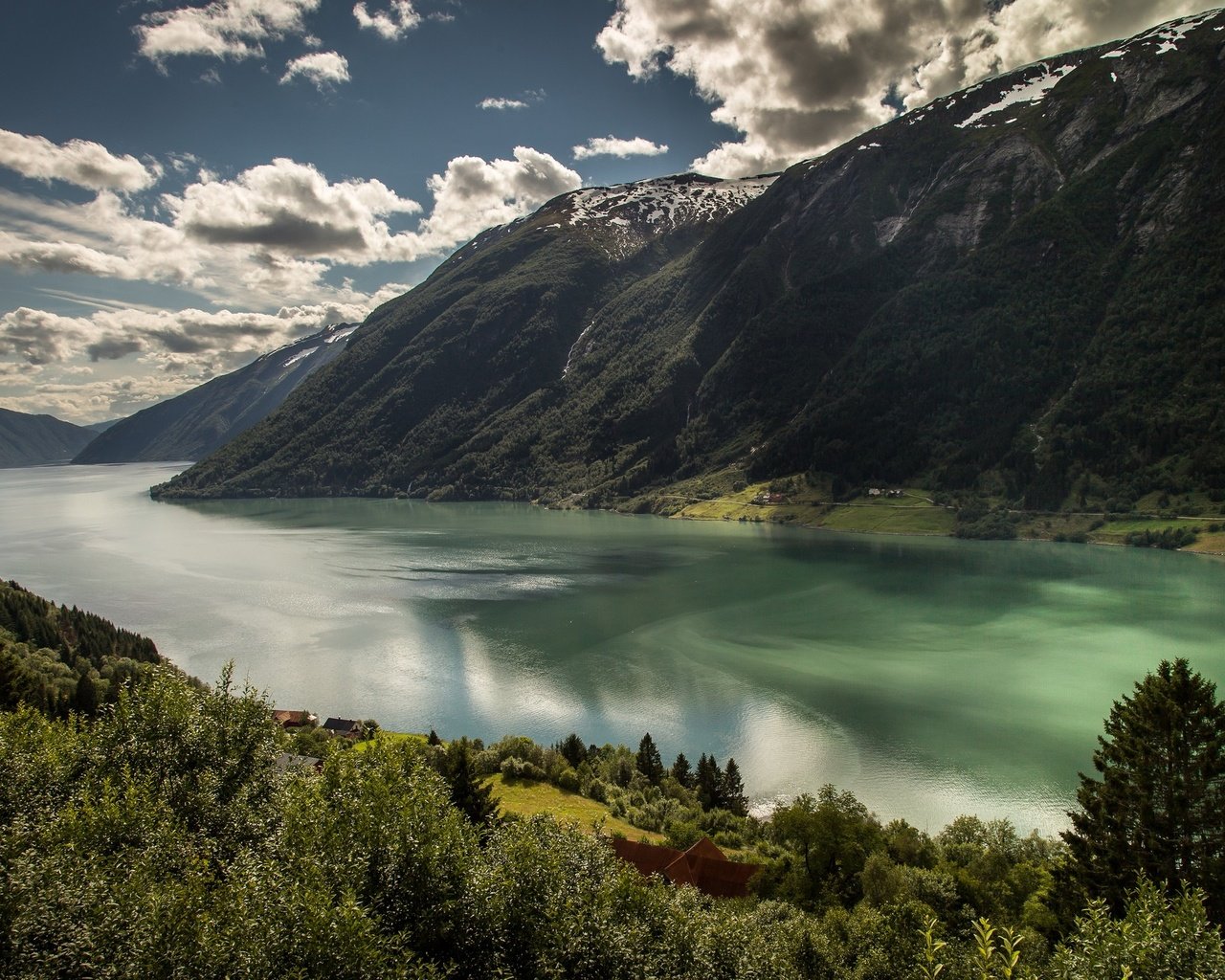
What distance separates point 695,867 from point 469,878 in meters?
16.6

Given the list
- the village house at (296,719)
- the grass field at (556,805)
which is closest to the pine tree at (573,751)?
the grass field at (556,805)

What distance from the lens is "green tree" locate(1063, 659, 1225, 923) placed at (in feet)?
67.8

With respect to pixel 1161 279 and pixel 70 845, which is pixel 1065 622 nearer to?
pixel 70 845

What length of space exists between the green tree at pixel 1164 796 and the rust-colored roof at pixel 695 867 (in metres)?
12.6

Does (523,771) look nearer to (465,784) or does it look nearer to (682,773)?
(682,773)

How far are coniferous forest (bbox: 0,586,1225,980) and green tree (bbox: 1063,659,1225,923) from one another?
6 centimetres

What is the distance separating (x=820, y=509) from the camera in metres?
170

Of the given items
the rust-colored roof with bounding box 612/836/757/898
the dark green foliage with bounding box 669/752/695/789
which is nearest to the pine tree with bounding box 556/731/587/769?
the dark green foliage with bounding box 669/752/695/789

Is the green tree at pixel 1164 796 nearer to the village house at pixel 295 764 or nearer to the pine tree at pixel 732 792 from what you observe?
the pine tree at pixel 732 792

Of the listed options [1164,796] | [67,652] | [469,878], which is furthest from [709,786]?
[67,652]

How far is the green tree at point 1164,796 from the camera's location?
2067 centimetres

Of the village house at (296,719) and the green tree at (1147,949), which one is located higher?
the green tree at (1147,949)

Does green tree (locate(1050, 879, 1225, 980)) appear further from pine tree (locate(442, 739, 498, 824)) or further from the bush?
the bush

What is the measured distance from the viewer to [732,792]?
41312 millimetres
